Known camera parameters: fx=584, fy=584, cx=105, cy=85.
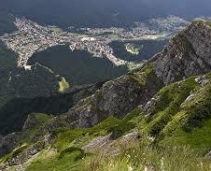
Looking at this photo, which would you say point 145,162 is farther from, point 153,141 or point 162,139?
point 153,141

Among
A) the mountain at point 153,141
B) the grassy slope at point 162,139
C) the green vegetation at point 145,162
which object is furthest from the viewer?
the mountain at point 153,141

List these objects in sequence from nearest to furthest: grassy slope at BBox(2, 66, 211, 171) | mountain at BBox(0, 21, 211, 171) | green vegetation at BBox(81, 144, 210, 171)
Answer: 1. green vegetation at BBox(81, 144, 210, 171)
2. grassy slope at BBox(2, 66, 211, 171)
3. mountain at BBox(0, 21, 211, 171)

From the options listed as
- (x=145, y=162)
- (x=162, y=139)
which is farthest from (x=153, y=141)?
(x=145, y=162)

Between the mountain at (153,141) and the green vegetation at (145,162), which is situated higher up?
the green vegetation at (145,162)

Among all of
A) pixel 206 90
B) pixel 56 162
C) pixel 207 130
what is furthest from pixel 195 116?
pixel 56 162

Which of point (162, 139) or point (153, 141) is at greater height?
point (162, 139)

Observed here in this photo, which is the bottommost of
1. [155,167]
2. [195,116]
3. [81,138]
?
[81,138]

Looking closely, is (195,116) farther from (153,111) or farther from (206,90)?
(153,111)

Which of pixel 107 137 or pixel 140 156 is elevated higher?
pixel 140 156

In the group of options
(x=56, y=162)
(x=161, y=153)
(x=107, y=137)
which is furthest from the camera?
(x=107, y=137)

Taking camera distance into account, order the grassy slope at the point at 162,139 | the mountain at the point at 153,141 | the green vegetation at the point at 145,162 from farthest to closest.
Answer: the mountain at the point at 153,141, the grassy slope at the point at 162,139, the green vegetation at the point at 145,162

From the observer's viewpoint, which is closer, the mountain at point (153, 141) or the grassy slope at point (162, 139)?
the grassy slope at point (162, 139)
